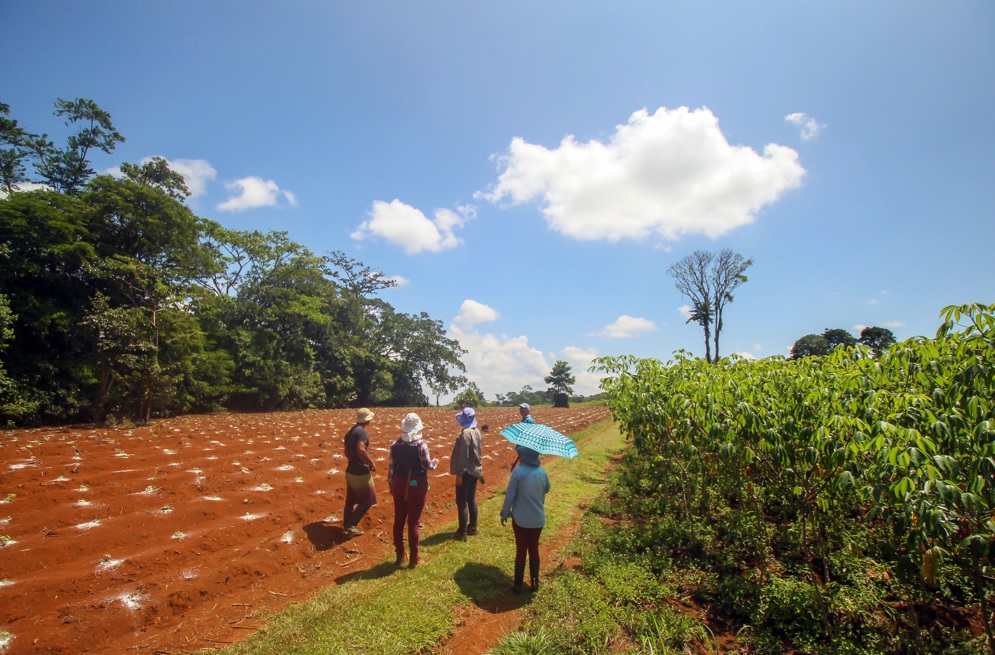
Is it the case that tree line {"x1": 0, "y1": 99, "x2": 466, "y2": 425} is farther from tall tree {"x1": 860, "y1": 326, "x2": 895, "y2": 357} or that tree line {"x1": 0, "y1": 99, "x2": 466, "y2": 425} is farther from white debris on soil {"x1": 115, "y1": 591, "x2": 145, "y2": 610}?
tall tree {"x1": 860, "y1": 326, "x2": 895, "y2": 357}

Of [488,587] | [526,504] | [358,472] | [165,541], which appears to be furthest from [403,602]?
[165,541]

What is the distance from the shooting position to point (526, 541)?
546 centimetres

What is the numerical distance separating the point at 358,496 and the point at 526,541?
11.2 ft

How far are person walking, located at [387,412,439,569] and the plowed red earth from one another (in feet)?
3.59

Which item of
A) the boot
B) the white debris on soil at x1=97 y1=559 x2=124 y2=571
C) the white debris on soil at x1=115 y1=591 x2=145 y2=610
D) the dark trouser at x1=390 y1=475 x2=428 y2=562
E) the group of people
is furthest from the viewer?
the dark trouser at x1=390 y1=475 x2=428 y2=562

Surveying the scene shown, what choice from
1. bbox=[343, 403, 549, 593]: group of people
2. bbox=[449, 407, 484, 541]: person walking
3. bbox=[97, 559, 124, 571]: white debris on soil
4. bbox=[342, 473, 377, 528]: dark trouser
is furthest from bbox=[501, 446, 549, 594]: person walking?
bbox=[97, 559, 124, 571]: white debris on soil

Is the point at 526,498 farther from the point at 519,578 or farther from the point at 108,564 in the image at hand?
the point at 108,564

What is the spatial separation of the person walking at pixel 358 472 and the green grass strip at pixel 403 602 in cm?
123

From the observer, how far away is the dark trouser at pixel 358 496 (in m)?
7.32

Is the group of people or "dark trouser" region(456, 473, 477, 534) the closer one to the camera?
the group of people

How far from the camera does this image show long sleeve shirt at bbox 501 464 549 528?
17.5 ft

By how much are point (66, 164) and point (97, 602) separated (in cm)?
3717

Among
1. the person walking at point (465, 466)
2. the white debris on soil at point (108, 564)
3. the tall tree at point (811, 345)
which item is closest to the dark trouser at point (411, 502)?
the person walking at point (465, 466)

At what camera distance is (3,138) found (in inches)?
1025
